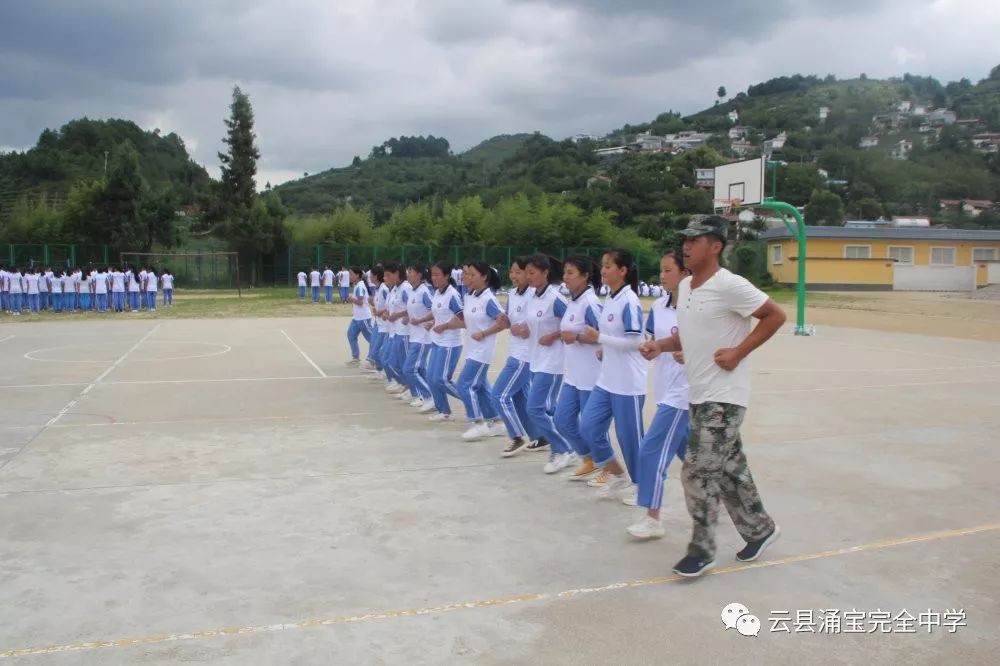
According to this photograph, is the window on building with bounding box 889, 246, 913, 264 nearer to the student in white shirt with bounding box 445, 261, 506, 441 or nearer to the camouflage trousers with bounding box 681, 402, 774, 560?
the student in white shirt with bounding box 445, 261, 506, 441

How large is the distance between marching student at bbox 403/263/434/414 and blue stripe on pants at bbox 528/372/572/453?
2818 mm

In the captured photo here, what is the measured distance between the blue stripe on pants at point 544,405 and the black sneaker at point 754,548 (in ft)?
7.77

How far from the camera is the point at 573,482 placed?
22.4ft

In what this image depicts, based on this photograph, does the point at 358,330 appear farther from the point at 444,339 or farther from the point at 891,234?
the point at 891,234

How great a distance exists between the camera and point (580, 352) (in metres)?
6.73

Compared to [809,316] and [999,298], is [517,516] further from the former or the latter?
[999,298]

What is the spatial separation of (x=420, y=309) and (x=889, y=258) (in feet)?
148

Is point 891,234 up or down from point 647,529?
up

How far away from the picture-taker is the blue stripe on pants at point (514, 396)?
7766mm

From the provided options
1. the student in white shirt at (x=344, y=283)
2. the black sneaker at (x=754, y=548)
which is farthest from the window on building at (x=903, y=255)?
the black sneaker at (x=754, y=548)

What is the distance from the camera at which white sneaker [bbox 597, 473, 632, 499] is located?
6.31 metres

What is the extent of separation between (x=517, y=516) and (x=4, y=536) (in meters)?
3.30

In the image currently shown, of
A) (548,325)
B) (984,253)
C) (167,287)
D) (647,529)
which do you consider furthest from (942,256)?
(647,529)

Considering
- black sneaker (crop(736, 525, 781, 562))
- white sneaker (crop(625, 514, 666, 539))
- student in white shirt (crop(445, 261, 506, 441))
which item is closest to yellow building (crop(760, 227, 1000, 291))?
student in white shirt (crop(445, 261, 506, 441))
